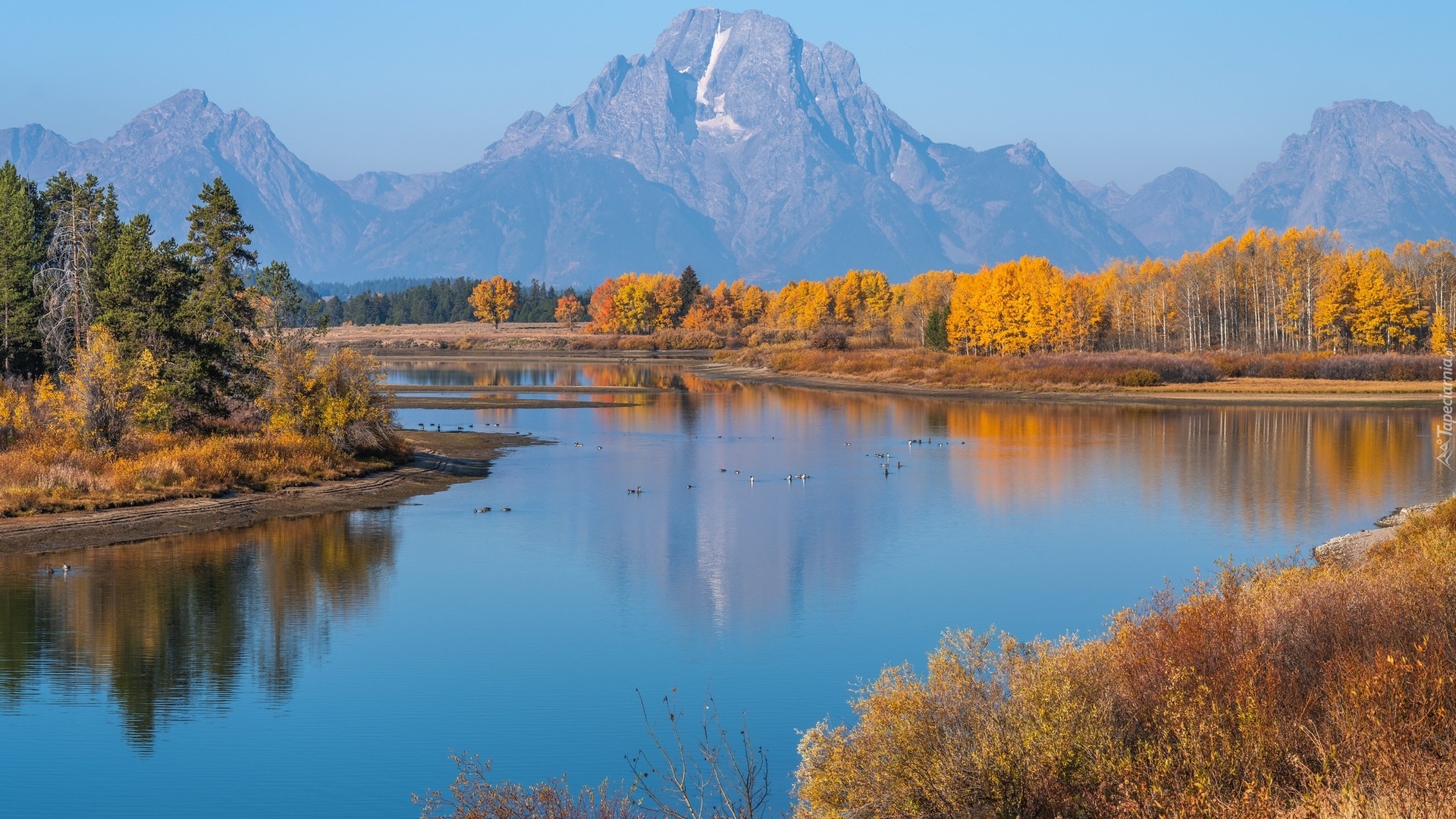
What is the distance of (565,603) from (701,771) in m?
11.7

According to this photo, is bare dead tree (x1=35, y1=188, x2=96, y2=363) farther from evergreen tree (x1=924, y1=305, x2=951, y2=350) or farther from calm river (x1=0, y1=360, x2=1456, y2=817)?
evergreen tree (x1=924, y1=305, x2=951, y2=350)

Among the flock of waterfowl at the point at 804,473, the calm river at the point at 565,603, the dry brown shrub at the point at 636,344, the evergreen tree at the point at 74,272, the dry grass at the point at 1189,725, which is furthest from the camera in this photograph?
the dry brown shrub at the point at 636,344

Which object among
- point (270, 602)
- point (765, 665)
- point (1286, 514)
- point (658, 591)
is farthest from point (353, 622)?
point (1286, 514)

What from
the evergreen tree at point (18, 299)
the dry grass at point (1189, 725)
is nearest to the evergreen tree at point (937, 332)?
the evergreen tree at point (18, 299)

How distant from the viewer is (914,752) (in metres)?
12.7

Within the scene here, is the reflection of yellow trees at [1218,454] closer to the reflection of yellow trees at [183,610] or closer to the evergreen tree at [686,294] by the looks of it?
the reflection of yellow trees at [183,610]

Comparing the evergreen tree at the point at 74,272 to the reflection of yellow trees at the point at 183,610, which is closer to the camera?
the reflection of yellow trees at the point at 183,610

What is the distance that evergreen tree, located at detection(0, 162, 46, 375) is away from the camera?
4978cm

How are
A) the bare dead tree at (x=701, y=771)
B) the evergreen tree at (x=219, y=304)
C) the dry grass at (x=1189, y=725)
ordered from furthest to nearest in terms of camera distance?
the evergreen tree at (x=219, y=304) < the bare dead tree at (x=701, y=771) < the dry grass at (x=1189, y=725)

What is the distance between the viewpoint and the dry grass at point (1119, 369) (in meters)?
91.9

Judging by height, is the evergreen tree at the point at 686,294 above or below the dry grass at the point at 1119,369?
above

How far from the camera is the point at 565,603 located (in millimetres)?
27547

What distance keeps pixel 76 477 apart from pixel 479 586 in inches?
573

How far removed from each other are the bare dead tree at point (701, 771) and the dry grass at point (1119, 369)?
259 ft
